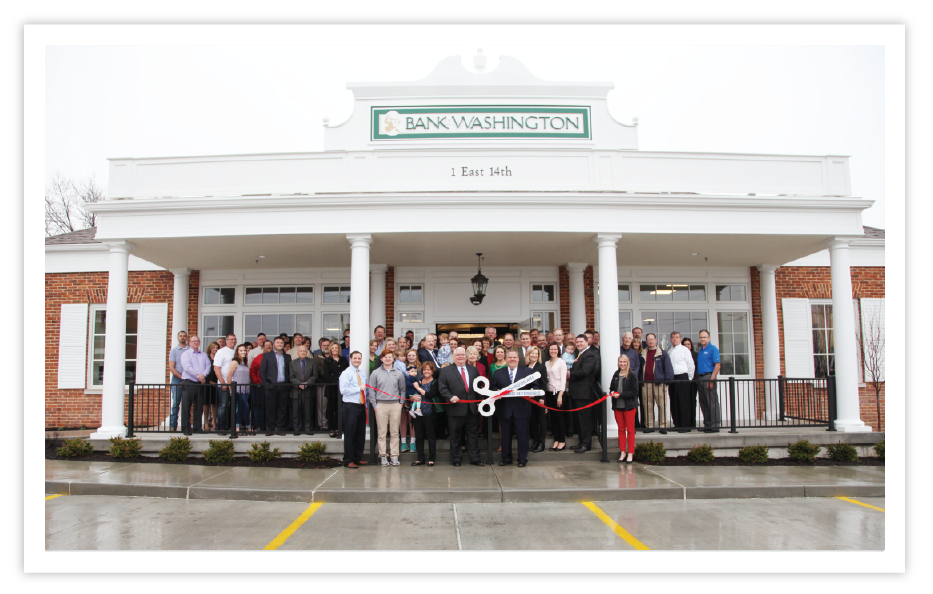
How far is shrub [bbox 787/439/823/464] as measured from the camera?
939 centimetres

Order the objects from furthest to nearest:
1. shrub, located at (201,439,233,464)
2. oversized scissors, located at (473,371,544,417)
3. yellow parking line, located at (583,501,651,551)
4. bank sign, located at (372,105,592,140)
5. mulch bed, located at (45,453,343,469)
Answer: bank sign, located at (372,105,592,140), shrub, located at (201,439,233,464), mulch bed, located at (45,453,343,469), oversized scissors, located at (473,371,544,417), yellow parking line, located at (583,501,651,551)

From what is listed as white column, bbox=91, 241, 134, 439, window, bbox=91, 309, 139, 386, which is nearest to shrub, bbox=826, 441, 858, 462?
white column, bbox=91, 241, 134, 439

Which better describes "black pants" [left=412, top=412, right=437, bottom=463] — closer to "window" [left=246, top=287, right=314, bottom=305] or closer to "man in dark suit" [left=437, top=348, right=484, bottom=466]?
"man in dark suit" [left=437, top=348, right=484, bottom=466]

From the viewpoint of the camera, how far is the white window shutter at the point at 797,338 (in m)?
13.5

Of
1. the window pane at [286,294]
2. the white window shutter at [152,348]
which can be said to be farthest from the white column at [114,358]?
the window pane at [286,294]

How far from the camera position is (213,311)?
44.6ft

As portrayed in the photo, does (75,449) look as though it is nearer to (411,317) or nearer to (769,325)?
(411,317)

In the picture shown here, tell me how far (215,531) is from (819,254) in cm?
1367

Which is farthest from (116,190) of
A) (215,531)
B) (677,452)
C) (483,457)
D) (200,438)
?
(677,452)

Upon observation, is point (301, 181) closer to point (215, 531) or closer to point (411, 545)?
point (215, 531)

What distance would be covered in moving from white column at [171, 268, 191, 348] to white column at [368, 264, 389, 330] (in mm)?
4190

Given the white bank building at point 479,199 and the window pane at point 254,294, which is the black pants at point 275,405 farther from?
the window pane at point 254,294
